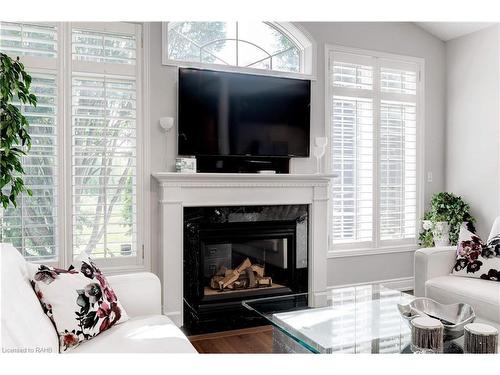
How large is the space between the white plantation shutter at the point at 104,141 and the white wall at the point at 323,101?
17 cm

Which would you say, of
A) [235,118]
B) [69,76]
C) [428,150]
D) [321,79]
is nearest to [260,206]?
[235,118]

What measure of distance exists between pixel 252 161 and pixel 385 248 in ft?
5.75

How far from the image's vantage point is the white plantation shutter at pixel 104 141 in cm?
323

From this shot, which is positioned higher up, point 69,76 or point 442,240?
point 69,76

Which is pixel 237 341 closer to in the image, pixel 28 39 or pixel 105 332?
pixel 105 332

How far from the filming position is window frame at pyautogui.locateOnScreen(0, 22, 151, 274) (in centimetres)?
316

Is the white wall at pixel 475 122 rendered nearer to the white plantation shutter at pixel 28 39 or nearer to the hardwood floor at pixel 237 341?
the hardwood floor at pixel 237 341

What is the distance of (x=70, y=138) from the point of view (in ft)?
10.5

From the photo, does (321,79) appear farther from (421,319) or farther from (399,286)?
(421,319)

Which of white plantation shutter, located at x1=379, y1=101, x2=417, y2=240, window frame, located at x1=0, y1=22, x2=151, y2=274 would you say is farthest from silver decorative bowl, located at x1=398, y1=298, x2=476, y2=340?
white plantation shutter, located at x1=379, y1=101, x2=417, y2=240

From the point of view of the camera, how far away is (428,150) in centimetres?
468

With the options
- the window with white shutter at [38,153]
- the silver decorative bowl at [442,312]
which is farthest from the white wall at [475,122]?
the window with white shutter at [38,153]

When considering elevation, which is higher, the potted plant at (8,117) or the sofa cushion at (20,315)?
the potted plant at (8,117)

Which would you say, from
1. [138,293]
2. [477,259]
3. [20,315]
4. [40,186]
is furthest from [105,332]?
[477,259]
